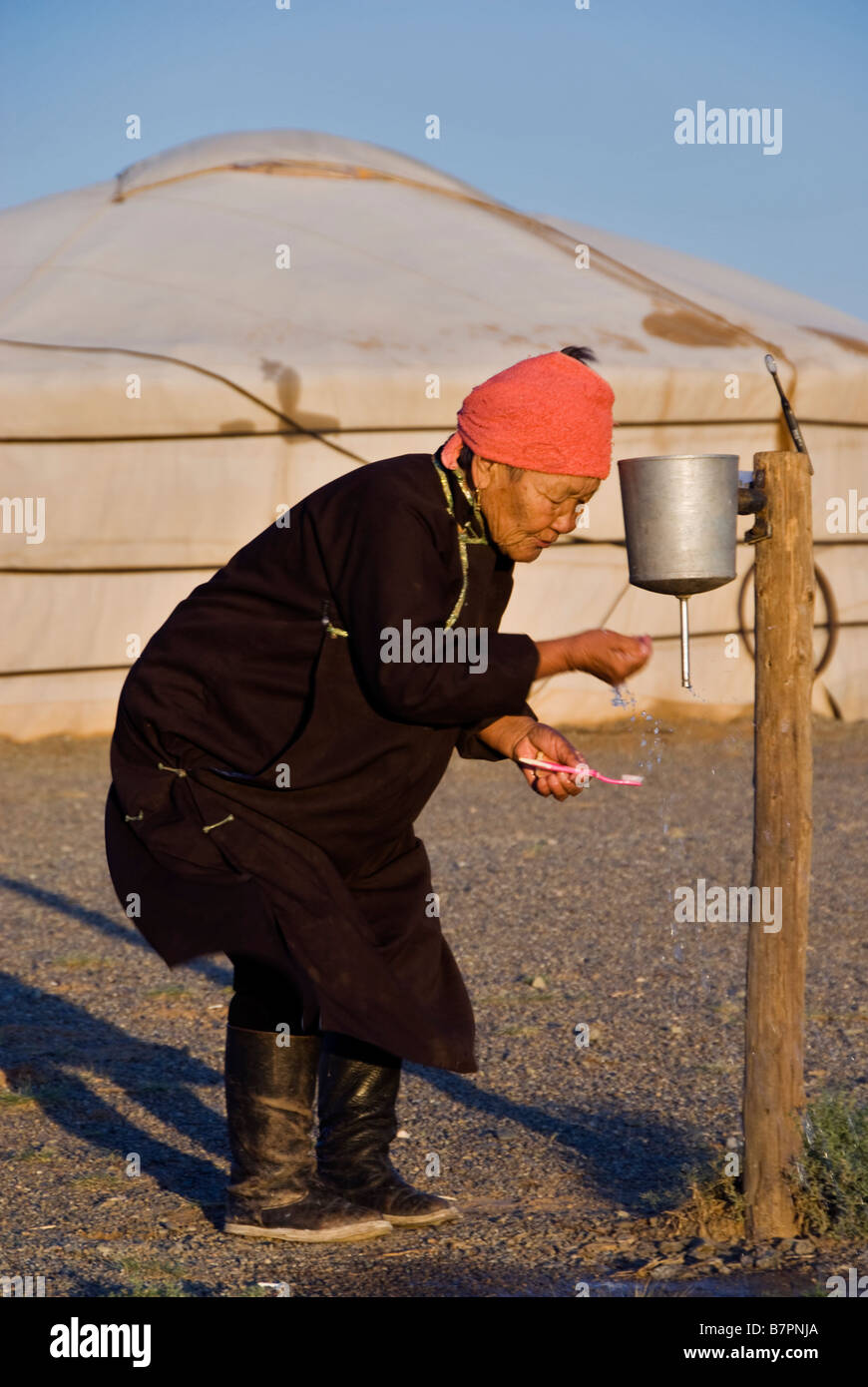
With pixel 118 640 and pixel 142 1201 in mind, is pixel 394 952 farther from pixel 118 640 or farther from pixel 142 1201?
pixel 118 640

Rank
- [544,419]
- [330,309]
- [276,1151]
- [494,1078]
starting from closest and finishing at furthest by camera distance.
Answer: [544,419] < [276,1151] < [494,1078] < [330,309]

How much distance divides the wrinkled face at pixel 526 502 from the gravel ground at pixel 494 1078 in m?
1.19

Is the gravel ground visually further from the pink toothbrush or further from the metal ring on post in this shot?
the metal ring on post

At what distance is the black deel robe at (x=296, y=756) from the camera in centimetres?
245

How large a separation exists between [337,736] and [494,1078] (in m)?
1.58

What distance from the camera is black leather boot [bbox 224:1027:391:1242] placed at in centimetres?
266

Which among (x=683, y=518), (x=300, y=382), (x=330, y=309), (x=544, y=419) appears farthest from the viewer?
(x=330, y=309)

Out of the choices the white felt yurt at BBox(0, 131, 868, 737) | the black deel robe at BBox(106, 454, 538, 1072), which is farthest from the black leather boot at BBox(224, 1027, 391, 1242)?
the white felt yurt at BBox(0, 131, 868, 737)

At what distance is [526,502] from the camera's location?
2.43m

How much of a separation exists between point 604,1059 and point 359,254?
7652 mm

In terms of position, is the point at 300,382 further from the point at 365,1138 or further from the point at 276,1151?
the point at 276,1151

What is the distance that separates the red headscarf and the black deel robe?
0.39 ft

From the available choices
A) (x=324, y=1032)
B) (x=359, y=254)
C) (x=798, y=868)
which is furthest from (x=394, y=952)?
(x=359, y=254)

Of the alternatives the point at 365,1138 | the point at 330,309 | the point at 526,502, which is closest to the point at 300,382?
the point at 330,309
